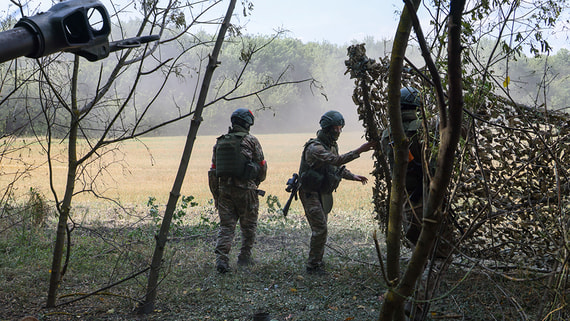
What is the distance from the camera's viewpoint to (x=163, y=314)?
178 inches

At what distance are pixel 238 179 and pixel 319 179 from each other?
3.58 feet

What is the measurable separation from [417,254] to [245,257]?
500cm

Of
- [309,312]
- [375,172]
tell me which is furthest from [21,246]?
[375,172]

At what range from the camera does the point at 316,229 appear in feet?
20.0

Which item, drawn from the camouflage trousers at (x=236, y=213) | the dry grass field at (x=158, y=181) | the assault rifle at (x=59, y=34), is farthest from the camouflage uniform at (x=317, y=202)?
the assault rifle at (x=59, y=34)

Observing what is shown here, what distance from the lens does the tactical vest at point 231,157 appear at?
6.29 m

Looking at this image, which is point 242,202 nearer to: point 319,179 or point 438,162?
point 319,179

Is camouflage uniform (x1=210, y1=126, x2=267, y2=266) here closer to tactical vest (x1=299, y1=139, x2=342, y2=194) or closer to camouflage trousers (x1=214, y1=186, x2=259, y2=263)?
camouflage trousers (x1=214, y1=186, x2=259, y2=263)

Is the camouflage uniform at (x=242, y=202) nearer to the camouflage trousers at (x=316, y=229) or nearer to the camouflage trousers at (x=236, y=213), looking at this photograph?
the camouflage trousers at (x=236, y=213)

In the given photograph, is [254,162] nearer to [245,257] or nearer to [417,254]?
[245,257]

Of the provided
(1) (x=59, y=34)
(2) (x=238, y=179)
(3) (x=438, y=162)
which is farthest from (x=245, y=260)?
(1) (x=59, y=34)

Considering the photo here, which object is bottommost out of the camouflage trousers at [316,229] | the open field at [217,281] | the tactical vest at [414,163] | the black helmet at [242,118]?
the open field at [217,281]

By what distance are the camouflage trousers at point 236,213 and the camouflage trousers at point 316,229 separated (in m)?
0.81

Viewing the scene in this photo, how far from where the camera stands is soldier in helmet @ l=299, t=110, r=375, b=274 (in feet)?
19.8
